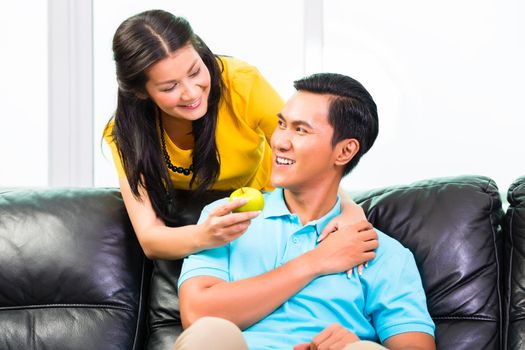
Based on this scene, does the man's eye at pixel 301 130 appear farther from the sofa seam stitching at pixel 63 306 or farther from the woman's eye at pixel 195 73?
the sofa seam stitching at pixel 63 306

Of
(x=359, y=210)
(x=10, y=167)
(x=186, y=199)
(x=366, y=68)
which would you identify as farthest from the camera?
(x=10, y=167)

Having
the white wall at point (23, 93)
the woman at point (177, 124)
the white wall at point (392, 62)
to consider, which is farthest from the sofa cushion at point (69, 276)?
the white wall at point (23, 93)

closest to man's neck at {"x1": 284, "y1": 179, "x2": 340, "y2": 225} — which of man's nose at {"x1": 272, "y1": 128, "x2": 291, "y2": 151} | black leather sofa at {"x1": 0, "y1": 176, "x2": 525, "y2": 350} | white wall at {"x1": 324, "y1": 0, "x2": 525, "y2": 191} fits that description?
man's nose at {"x1": 272, "y1": 128, "x2": 291, "y2": 151}

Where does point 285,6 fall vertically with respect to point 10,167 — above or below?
above

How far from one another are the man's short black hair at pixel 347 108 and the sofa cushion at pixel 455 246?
10.8 inches

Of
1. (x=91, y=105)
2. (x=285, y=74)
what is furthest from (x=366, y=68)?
(x=91, y=105)

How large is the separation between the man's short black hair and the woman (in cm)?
20

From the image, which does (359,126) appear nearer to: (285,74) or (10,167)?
(285,74)

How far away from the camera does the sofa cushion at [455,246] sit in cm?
232

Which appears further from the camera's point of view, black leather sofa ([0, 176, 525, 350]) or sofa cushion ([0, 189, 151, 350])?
sofa cushion ([0, 189, 151, 350])

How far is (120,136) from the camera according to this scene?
8.13ft

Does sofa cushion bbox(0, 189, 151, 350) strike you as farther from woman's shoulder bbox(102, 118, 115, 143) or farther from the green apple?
the green apple

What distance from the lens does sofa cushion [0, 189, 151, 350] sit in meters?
2.49

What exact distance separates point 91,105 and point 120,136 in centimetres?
175
